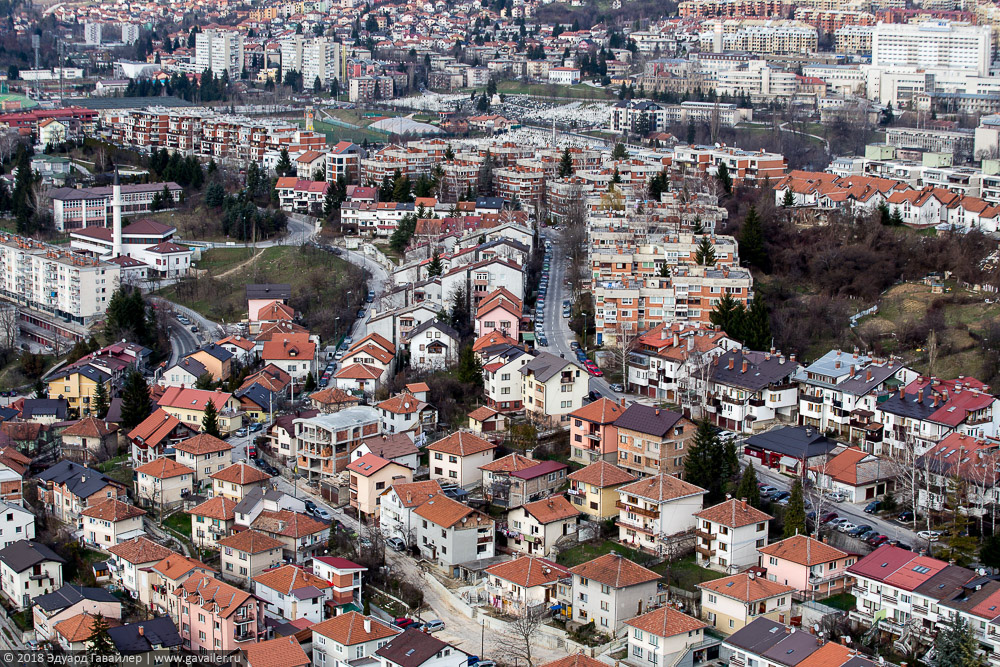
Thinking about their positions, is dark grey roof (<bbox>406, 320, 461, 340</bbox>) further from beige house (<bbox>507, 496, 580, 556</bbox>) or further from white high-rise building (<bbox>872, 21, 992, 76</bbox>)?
white high-rise building (<bbox>872, 21, 992, 76</bbox>)

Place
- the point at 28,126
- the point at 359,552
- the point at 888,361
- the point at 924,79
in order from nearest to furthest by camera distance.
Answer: the point at 359,552 < the point at 888,361 < the point at 28,126 < the point at 924,79

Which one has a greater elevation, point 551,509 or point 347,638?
point 551,509

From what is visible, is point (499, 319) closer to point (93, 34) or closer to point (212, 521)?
point (212, 521)

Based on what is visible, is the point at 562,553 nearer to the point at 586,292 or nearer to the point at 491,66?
the point at 586,292

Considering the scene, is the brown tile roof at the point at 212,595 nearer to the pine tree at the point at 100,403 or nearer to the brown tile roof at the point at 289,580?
the brown tile roof at the point at 289,580

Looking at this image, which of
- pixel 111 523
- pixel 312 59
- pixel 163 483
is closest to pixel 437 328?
pixel 163 483

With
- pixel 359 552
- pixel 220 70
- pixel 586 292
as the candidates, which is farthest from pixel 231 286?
pixel 220 70

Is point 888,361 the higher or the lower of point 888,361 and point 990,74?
the lower
